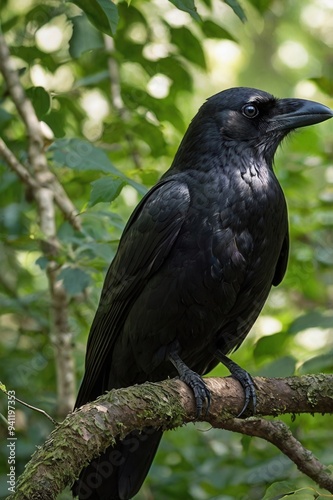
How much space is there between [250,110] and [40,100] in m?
1.11

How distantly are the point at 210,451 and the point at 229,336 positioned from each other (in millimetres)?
1501

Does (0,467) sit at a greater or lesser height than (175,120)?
lesser


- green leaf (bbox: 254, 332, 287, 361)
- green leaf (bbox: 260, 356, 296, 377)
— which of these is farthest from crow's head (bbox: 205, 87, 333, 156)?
green leaf (bbox: 260, 356, 296, 377)

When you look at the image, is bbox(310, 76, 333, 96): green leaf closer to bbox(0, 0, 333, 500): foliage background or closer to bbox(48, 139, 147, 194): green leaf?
bbox(0, 0, 333, 500): foliage background

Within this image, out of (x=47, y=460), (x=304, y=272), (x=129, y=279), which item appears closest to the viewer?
(x=47, y=460)

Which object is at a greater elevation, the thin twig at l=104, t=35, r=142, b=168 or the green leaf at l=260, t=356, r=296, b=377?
the thin twig at l=104, t=35, r=142, b=168

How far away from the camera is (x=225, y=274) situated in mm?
3754

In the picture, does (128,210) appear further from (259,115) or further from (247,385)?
(247,385)

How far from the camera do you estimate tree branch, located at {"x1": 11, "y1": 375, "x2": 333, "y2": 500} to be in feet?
8.38

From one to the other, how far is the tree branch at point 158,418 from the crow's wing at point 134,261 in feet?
2.23

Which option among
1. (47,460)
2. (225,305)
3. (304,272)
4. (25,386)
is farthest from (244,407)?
(25,386)

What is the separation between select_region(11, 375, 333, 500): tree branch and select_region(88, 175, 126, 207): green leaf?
2.95 ft

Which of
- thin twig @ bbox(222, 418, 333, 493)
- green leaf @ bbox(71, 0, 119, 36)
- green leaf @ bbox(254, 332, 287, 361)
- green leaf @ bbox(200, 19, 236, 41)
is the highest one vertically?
green leaf @ bbox(200, 19, 236, 41)

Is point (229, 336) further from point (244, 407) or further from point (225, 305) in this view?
point (244, 407)
